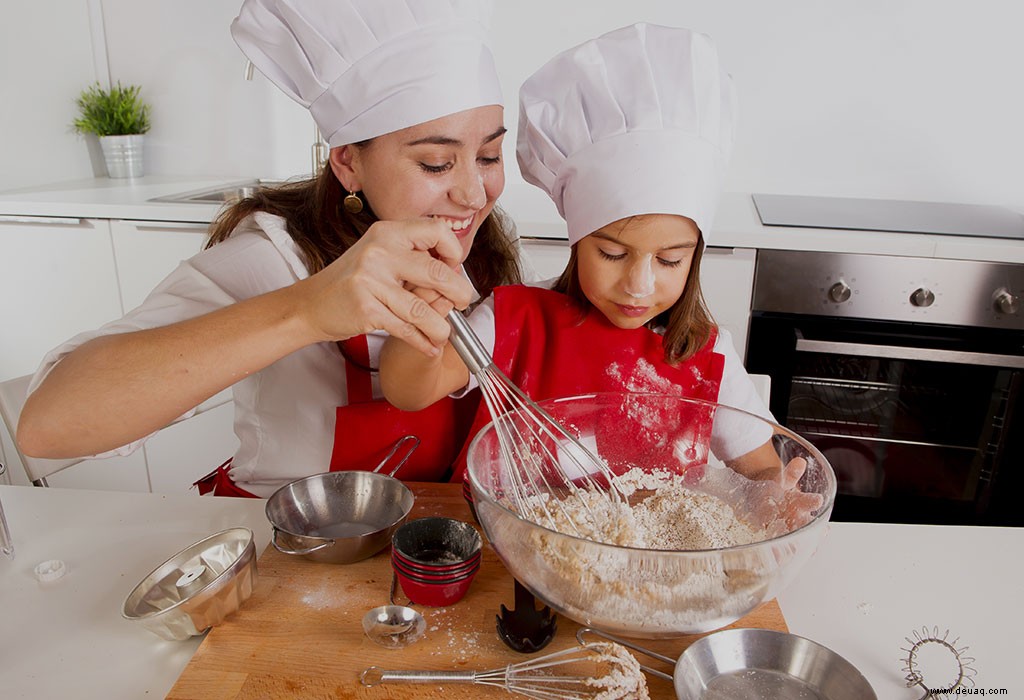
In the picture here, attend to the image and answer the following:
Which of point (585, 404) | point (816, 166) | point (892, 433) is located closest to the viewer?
point (585, 404)

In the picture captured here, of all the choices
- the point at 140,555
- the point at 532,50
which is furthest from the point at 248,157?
the point at 140,555

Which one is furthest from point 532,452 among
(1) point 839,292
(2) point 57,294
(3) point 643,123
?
(2) point 57,294

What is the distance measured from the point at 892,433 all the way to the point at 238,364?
5.76ft

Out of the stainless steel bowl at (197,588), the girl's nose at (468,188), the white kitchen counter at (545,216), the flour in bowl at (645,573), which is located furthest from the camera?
the white kitchen counter at (545,216)

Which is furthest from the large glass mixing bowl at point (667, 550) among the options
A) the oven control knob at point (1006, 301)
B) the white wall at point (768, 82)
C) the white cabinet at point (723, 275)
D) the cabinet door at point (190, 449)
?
the cabinet door at point (190, 449)

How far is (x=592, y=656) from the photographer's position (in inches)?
26.3

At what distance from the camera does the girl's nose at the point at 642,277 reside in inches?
36.6

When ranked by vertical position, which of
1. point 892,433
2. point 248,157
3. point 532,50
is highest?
point 532,50

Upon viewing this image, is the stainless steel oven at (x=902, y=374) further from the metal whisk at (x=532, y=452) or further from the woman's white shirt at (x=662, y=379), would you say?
the metal whisk at (x=532, y=452)

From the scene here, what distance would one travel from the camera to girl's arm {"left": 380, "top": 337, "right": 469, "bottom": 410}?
0.97 metres

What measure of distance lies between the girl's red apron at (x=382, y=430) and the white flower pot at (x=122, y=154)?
5.27 ft

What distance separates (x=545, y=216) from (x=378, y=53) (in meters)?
0.99

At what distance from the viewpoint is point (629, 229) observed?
936 mm

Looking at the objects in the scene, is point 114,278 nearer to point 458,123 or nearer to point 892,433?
point 458,123
